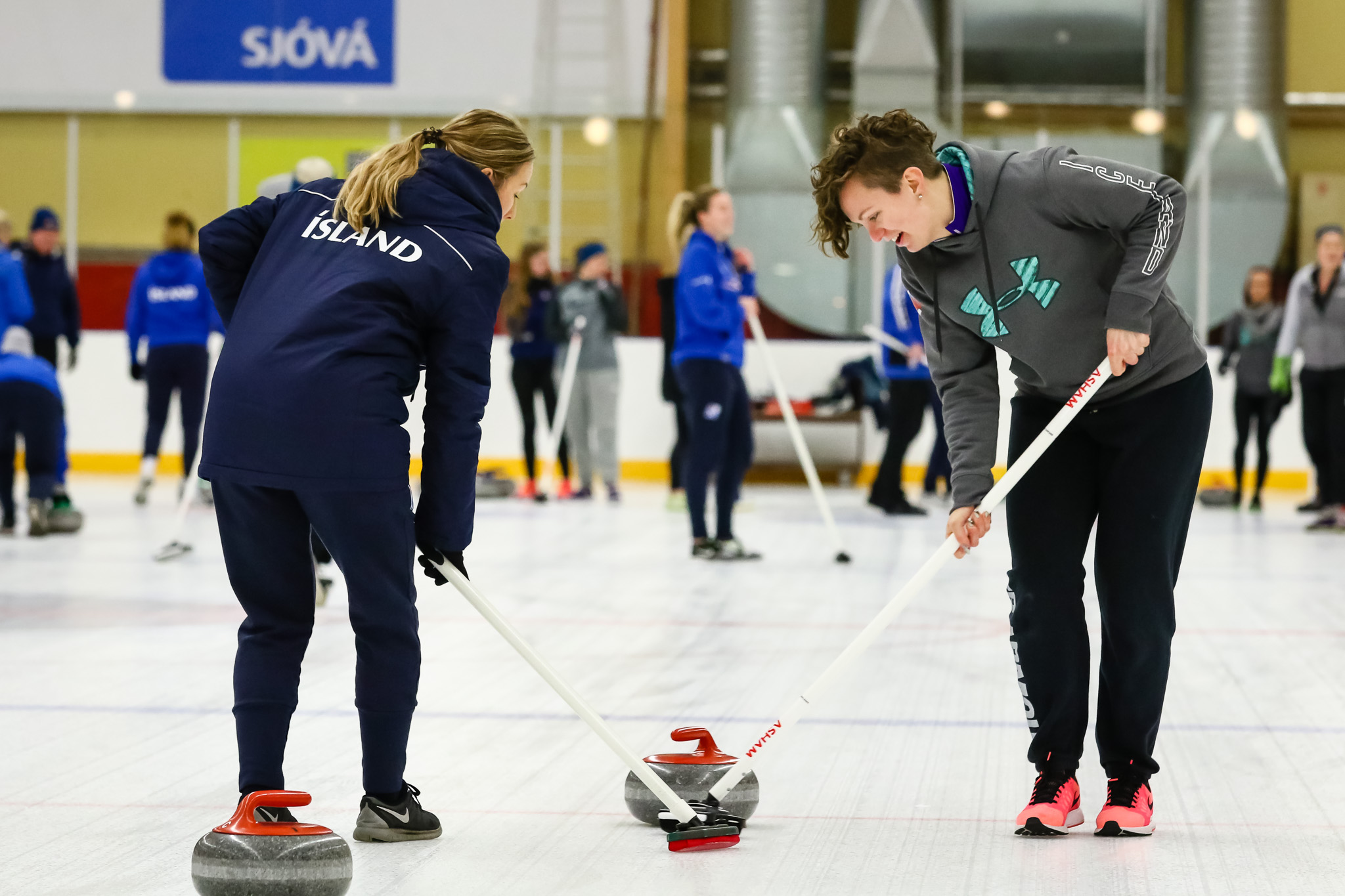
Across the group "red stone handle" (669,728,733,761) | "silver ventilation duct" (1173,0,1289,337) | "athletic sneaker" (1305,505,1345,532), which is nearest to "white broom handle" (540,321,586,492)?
"athletic sneaker" (1305,505,1345,532)

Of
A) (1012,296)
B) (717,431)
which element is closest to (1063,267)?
(1012,296)

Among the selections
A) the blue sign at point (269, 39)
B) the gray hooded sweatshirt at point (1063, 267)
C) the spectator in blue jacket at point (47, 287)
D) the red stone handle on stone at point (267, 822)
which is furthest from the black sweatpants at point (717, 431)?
the blue sign at point (269, 39)

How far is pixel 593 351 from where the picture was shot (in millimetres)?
9680

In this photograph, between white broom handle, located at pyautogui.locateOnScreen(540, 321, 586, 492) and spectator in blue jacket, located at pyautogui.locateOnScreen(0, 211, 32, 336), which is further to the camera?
white broom handle, located at pyautogui.locateOnScreen(540, 321, 586, 492)

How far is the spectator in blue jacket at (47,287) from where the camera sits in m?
8.30

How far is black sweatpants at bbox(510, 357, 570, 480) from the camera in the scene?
9508 millimetres

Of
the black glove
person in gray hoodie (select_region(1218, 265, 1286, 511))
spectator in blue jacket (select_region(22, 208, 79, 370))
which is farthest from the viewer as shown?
person in gray hoodie (select_region(1218, 265, 1286, 511))

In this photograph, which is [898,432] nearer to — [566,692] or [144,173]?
[566,692]

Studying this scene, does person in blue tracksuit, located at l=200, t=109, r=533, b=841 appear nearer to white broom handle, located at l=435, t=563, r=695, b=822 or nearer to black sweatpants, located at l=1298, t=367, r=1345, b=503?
white broom handle, located at l=435, t=563, r=695, b=822

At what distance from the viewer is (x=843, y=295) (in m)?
11.7

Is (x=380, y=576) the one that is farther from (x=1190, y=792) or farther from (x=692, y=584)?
(x=692, y=584)

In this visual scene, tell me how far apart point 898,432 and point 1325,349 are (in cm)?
226

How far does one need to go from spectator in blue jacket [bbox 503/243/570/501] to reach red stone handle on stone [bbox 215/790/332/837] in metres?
7.47

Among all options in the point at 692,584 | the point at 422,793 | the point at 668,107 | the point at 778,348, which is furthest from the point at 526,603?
the point at 668,107
